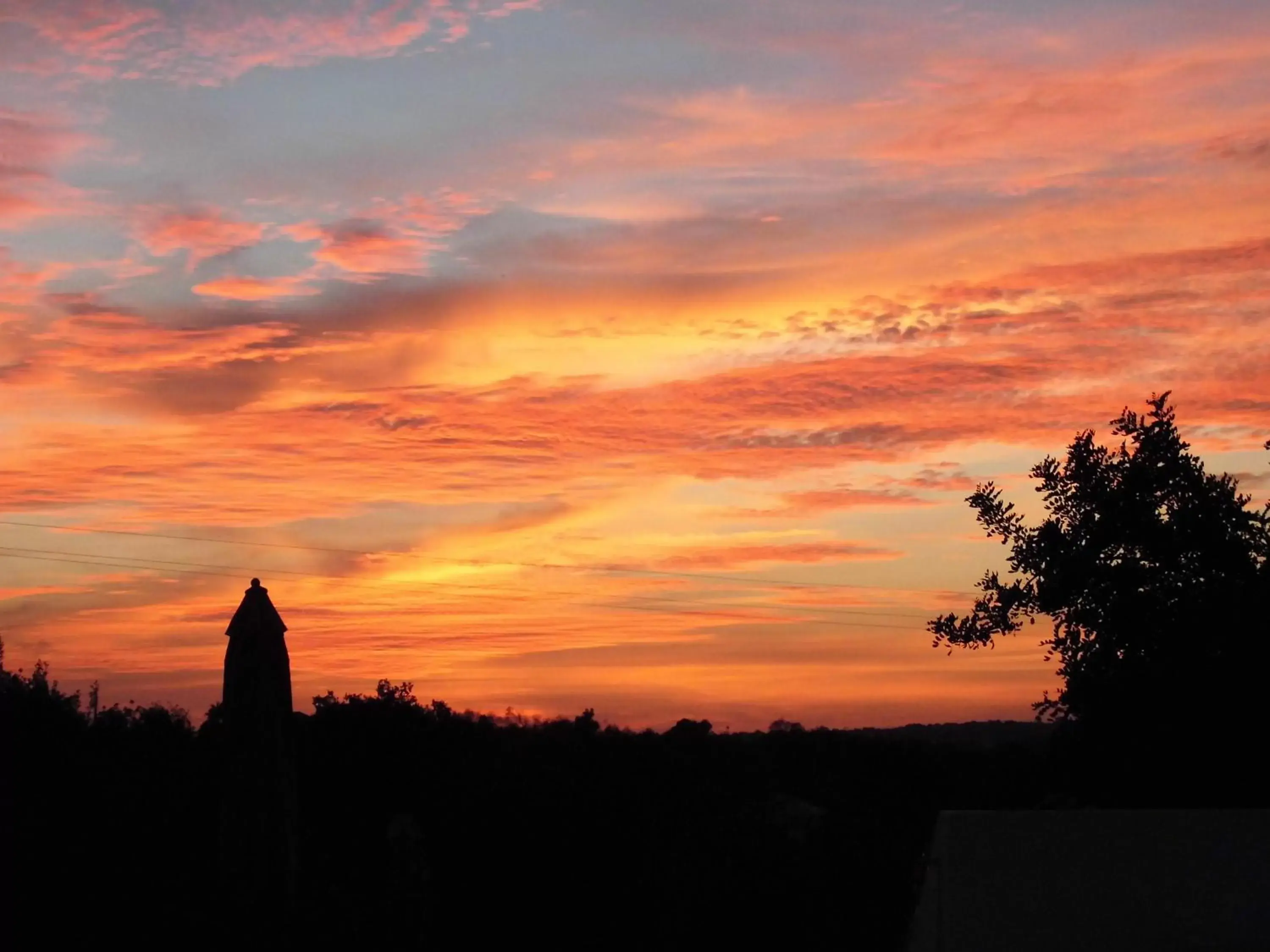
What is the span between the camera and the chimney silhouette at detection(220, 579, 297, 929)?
34.6ft

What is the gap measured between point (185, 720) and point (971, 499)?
16773 mm

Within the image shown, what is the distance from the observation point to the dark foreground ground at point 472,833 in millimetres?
13414

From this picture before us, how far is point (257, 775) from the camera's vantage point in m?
10.6

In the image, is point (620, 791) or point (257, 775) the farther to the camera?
point (620, 791)

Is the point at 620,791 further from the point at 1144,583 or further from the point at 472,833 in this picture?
the point at 1144,583

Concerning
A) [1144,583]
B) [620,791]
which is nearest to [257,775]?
[1144,583]

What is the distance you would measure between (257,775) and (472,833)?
9.72 meters

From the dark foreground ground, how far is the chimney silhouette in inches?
15.4

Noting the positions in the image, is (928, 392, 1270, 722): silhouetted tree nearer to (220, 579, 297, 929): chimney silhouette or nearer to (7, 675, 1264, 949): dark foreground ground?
(7, 675, 1264, 949): dark foreground ground

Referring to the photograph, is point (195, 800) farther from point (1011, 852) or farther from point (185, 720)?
point (1011, 852)

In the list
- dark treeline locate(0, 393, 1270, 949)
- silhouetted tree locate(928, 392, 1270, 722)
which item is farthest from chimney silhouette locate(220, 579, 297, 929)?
silhouetted tree locate(928, 392, 1270, 722)

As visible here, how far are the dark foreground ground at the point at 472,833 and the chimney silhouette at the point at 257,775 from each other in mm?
391

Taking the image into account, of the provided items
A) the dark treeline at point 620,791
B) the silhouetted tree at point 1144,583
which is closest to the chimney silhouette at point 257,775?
the dark treeline at point 620,791

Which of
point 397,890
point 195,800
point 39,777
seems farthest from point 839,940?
point 39,777
